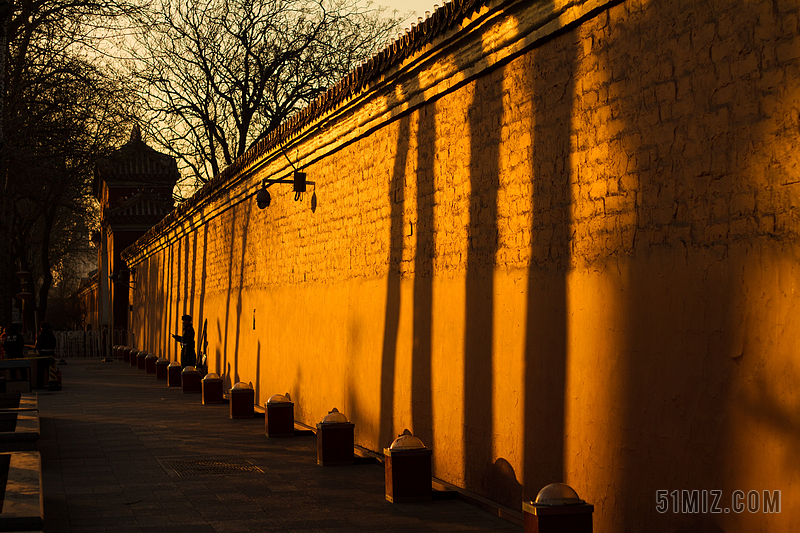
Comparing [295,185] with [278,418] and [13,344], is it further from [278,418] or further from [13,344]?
[13,344]

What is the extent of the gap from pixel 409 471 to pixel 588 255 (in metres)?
2.45

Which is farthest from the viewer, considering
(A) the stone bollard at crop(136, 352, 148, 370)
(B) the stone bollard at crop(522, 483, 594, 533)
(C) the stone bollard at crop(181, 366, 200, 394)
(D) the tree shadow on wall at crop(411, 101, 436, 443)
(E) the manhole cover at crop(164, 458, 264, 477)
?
(A) the stone bollard at crop(136, 352, 148, 370)

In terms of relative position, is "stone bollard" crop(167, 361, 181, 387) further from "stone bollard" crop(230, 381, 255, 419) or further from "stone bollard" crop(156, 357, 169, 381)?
"stone bollard" crop(230, 381, 255, 419)

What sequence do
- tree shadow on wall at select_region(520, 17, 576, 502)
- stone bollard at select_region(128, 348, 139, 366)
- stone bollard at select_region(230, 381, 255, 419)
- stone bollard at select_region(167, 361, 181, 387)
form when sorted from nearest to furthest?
tree shadow on wall at select_region(520, 17, 576, 502) → stone bollard at select_region(230, 381, 255, 419) → stone bollard at select_region(167, 361, 181, 387) → stone bollard at select_region(128, 348, 139, 366)

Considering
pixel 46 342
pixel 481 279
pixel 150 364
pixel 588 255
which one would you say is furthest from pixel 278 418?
pixel 150 364

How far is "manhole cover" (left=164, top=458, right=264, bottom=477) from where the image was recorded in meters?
9.02

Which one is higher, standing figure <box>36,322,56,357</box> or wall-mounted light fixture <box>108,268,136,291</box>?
wall-mounted light fixture <box>108,268,136,291</box>

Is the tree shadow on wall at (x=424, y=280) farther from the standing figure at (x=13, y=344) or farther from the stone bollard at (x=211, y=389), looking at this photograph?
the standing figure at (x=13, y=344)

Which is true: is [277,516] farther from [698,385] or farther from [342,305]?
[342,305]

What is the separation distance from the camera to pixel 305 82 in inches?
1369

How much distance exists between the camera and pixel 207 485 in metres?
8.32

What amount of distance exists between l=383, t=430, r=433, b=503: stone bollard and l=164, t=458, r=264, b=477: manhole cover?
6.84 ft

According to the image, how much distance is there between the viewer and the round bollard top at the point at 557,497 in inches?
211

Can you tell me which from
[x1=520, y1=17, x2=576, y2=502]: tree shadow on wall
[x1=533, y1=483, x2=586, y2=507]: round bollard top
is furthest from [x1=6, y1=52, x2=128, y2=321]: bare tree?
[x1=533, y1=483, x2=586, y2=507]: round bollard top
